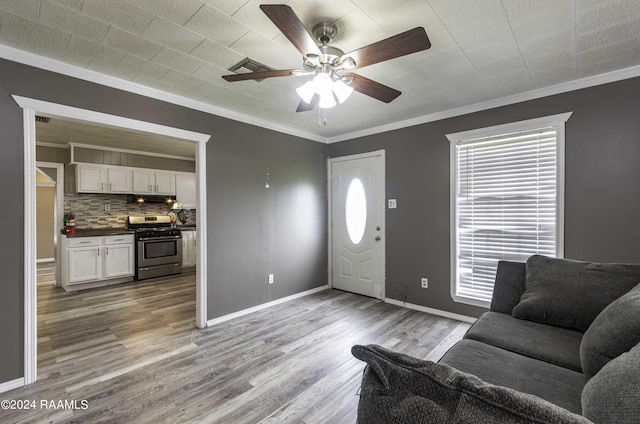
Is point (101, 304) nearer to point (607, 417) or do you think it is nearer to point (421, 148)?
point (421, 148)

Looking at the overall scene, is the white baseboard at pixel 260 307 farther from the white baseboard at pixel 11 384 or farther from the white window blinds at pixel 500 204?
the white window blinds at pixel 500 204

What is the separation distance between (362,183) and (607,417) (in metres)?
3.83

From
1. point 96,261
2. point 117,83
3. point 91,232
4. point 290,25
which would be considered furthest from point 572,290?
point 91,232

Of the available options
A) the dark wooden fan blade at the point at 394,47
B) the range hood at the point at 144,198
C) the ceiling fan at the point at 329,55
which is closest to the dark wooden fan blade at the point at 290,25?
the ceiling fan at the point at 329,55

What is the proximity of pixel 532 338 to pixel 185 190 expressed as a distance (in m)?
6.40

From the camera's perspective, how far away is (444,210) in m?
3.61

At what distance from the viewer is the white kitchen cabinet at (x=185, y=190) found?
20.8 ft

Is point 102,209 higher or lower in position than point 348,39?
lower

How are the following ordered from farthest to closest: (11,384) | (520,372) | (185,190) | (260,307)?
(185,190), (260,307), (11,384), (520,372)

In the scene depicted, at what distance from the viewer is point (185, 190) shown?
6.44m

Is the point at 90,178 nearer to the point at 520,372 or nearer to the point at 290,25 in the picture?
the point at 290,25

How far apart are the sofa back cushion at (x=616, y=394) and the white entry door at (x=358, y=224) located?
10.8 ft

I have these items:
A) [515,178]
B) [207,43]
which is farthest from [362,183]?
[207,43]

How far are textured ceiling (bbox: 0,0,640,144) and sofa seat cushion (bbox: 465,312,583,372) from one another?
1980 mm
